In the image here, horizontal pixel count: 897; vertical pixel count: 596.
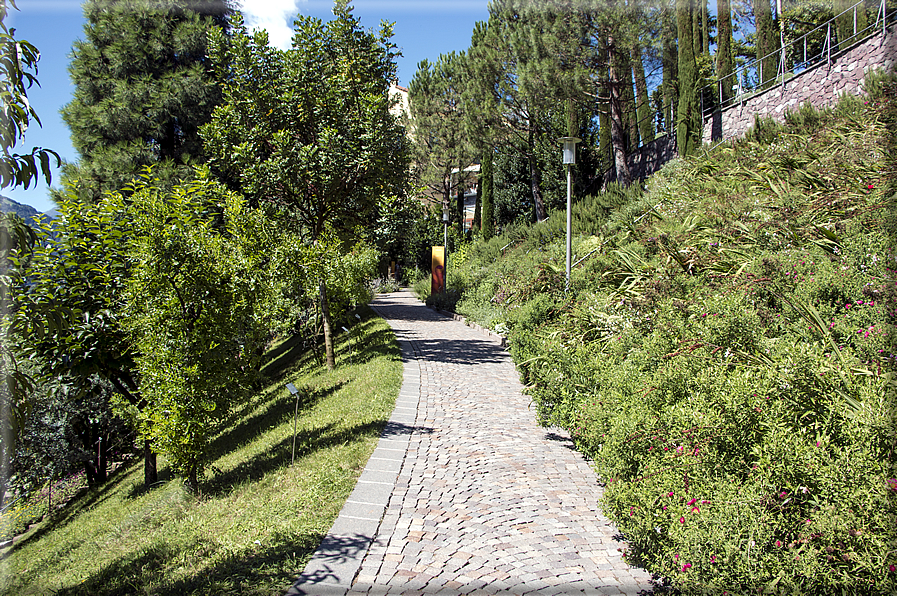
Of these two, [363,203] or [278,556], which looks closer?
[278,556]

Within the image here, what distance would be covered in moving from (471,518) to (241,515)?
2035 mm

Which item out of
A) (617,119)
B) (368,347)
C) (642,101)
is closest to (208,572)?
(368,347)

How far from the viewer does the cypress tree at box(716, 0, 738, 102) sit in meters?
15.7

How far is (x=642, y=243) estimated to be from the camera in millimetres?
8531

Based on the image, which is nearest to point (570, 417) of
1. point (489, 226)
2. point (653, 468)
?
point (653, 468)

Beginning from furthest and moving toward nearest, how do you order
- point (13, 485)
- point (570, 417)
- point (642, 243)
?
point (13, 485) → point (642, 243) → point (570, 417)

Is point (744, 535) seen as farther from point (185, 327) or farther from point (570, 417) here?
point (185, 327)

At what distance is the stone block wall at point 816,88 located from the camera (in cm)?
1048

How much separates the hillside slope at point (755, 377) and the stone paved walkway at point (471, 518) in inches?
17.2

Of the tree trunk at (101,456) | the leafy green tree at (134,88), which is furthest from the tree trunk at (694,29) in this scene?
the tree trunk at (101,456)

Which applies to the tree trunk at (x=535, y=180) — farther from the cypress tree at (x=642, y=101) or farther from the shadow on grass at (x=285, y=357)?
the shadow on grass at (x=285, y=357)

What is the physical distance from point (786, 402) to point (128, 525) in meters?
6.36

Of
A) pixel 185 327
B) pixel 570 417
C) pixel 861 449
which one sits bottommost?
pixel 570 417

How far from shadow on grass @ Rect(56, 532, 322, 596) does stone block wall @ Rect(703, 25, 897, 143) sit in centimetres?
1209
